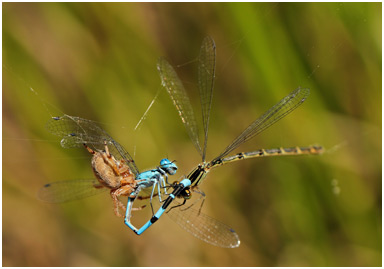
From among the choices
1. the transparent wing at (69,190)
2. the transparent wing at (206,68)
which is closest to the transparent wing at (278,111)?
the transparent wing at (206,68)

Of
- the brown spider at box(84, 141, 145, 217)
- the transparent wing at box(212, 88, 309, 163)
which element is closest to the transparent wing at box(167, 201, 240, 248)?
the brown spider at box(84, 141, 145, 217)

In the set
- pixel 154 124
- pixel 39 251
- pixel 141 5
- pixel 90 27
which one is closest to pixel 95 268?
pixel 39 251

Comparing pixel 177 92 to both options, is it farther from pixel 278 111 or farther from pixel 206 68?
pixel 278 111

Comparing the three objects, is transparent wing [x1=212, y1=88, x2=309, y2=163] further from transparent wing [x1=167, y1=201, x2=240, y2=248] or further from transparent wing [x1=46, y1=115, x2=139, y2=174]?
transparent wing [x1=46, y1=115, x2=139, y2=174]

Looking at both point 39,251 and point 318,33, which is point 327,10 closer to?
point 318,33

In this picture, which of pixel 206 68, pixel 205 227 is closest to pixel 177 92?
pixel 206 68

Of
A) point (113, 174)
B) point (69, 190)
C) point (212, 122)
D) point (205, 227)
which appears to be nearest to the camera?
point (113, 174)

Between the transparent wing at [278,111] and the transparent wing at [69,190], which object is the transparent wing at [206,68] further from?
the transparent wing at [69,190]
